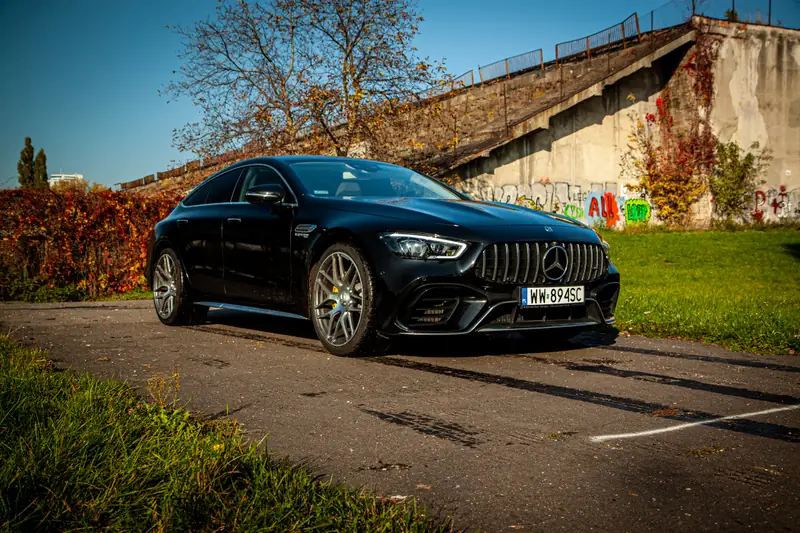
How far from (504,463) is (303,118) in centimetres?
1931

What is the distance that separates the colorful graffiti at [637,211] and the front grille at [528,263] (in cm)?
2482

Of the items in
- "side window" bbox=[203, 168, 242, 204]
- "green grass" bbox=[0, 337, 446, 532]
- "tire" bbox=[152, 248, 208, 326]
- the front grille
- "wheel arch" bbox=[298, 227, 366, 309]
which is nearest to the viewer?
"green grass" bbox=[0, 337, 446, 532]

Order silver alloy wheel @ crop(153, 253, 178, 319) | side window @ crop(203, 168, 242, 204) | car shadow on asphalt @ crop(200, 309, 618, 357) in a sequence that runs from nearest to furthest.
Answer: car shadow on asphalt @ crop(200, 309, 618, 357)
side window @ crop(203, 168, 242, 204)
silver alloy wheel @ crop(153, 253, 178, 319)

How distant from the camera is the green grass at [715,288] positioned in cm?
775

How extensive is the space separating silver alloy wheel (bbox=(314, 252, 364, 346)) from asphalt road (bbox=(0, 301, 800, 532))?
0.88ft

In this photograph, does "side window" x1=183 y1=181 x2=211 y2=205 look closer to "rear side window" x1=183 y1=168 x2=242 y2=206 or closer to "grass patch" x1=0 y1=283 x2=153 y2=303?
"rear side window" x1=183 y1=168 x2=242 y2=206

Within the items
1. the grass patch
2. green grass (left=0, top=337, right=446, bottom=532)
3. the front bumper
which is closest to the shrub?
the grass patch

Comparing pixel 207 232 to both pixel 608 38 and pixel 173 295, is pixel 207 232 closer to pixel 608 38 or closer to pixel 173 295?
pixel 173 295

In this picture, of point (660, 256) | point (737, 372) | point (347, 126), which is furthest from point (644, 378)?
point (347, 126)

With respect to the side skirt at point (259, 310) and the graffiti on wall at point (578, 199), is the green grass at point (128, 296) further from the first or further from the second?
the graffiti on wall at point (578, 199)

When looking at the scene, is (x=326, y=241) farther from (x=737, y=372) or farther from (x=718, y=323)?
(x=718, y=323)

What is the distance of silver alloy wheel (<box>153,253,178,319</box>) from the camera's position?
8.66 metres

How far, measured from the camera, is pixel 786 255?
18.8m

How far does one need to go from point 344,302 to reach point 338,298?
8cm
